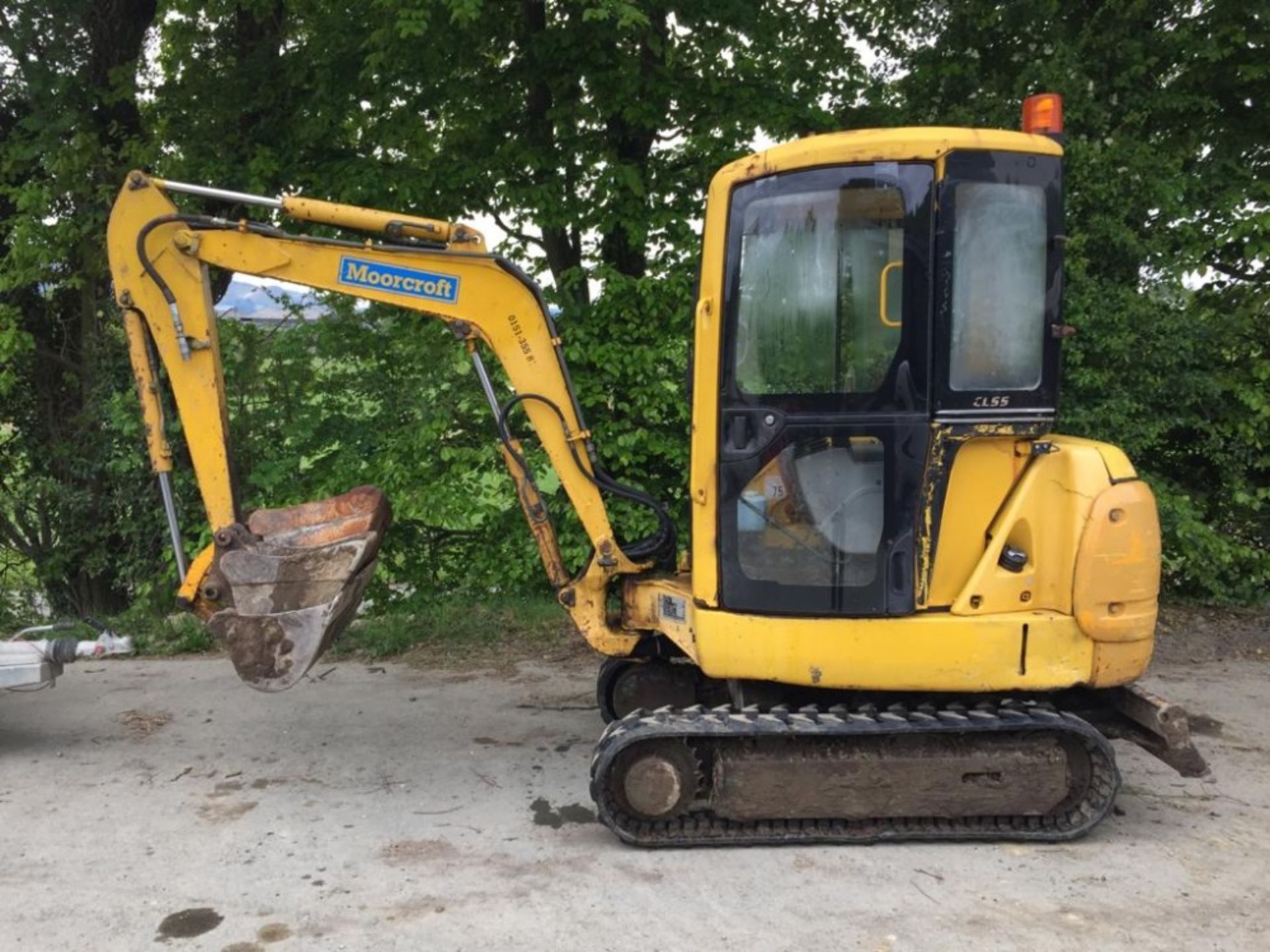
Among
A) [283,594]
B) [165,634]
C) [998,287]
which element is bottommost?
[165,634]

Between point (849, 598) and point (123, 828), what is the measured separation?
10.2ft

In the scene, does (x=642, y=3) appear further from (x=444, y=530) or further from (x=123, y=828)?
(x=123, y=828)

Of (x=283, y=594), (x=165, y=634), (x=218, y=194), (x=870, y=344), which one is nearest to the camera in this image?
(x=870, y=344)

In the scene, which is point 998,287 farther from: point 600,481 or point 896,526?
point 600,481

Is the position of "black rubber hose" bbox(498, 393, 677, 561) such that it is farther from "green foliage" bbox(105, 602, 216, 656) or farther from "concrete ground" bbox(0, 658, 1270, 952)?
"green foliage" bbox(105, 602, 216, 656)

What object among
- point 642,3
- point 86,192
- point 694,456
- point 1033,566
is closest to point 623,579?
point 694,456

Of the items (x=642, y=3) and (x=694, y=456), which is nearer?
(x=694, y=456)

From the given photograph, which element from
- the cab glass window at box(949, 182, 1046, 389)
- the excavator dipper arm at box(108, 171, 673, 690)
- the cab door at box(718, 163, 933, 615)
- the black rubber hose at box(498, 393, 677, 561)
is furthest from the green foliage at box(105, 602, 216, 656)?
the cab glass window at box(949, 182, 1046, 389)

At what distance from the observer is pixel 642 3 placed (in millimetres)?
6430

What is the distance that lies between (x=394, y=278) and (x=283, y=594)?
4.77 ft

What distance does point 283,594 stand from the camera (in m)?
4.25

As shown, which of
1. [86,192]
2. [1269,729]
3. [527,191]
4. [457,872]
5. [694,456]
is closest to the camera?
[457,872]

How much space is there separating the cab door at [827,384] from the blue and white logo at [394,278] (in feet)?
4.40

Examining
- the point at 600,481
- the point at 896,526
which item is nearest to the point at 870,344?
the point at 896,526
